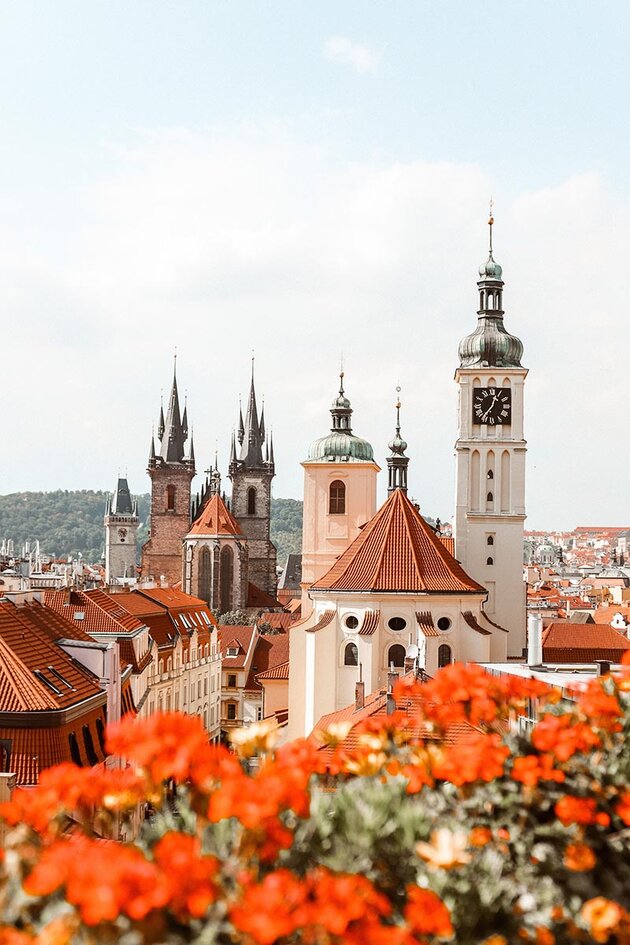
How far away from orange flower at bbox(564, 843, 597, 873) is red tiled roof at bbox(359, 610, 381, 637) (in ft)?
109

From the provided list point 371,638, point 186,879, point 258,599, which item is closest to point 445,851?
point 186,879

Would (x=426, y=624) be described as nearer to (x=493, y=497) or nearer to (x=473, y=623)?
(x=473, y=623)

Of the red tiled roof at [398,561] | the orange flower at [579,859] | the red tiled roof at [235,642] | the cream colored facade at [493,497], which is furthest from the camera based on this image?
the red tiled roof at [235,642]

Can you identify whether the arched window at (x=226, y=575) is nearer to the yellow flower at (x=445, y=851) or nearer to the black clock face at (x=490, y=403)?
the black clock face at (x=490, y=403)

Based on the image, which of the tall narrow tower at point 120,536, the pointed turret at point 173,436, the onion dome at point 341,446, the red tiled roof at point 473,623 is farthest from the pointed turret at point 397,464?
the tall narrow tower at point 120,536

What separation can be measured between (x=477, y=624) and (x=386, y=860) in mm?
34799

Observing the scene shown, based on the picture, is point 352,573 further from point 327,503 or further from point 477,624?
point 327,503

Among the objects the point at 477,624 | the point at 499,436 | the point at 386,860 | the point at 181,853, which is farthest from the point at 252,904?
the point at 499,436

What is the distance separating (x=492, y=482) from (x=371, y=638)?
42.8 ft

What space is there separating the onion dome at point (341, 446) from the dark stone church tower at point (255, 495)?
48.3 metres

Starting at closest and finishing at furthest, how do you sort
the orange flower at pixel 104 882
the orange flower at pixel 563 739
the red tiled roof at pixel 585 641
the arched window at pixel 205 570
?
the orange flower at pixel 104 882, the orange flower at pixel 563 739, the red tiled roof at pixel 585 641, the arched window at pixel 205 570

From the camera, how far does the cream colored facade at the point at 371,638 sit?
127 feet

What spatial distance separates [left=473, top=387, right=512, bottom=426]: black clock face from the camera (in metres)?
49.1

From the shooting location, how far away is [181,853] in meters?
4.18
